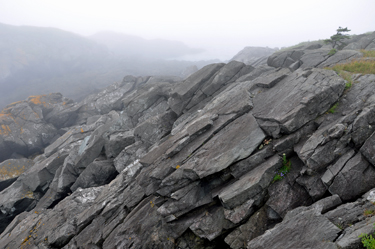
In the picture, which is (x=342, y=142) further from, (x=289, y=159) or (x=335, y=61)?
(x=335, y=61)

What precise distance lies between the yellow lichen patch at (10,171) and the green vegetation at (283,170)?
50.5 meters

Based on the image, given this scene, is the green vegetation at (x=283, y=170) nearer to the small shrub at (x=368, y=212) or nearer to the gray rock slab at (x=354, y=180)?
the gray rock slab at (x=354, y=180)

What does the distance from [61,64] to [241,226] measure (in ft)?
581

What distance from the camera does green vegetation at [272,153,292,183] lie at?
12.0 meters

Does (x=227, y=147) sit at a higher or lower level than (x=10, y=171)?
higher

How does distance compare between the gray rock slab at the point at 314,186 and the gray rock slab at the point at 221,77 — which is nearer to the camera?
the gray rock slab at the point at 314,186

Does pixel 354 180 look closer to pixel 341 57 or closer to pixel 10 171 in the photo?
pixel 341 57

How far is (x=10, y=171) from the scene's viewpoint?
3659 cm

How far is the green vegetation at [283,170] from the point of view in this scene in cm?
1202

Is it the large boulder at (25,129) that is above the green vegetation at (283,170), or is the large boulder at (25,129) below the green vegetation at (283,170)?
below

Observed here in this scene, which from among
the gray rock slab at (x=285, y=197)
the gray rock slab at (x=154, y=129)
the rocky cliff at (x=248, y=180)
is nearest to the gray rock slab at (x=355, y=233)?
the rocky cliff at (x=248, y=180)

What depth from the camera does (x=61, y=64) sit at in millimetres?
140125

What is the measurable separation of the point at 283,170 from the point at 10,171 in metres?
51.8

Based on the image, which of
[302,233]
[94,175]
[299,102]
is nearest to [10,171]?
[94,175]
